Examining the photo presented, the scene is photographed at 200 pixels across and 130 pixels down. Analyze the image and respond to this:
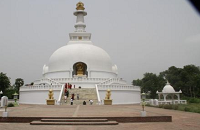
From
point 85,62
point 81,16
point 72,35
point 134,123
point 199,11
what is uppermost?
point 81,16

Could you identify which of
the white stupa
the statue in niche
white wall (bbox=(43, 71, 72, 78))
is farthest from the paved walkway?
the statue in niche

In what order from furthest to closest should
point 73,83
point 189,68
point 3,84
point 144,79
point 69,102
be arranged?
point 144,79 → point 189,68 → point 3,84 → point 73,83 → point 69,102

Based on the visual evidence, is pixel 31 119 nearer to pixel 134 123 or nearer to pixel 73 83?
pixel 134 123

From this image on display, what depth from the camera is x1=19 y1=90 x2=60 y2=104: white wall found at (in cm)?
3022

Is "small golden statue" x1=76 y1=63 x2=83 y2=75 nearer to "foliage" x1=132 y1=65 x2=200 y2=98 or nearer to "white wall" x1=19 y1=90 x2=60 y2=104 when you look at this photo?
"white wall" x1=19 y1=90 x2=60 y2=104

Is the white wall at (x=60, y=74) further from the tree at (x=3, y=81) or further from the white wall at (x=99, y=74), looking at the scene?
the tree at (x=3, y=81)

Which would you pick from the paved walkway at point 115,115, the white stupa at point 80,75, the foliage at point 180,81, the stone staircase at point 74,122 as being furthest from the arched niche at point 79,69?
the stone staircase at point 74,122

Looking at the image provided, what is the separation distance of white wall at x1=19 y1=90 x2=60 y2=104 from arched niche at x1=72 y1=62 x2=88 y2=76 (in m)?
11.1

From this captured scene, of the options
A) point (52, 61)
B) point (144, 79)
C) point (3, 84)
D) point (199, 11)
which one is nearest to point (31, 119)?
point (199, 11)

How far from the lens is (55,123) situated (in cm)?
1016

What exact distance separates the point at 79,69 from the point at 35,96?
12151 millimetres

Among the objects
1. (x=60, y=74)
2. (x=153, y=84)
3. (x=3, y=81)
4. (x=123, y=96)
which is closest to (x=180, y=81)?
(x=153, y=84)

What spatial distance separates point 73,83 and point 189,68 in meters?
41.4

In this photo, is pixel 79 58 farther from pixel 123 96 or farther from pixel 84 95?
pixel 123 96
